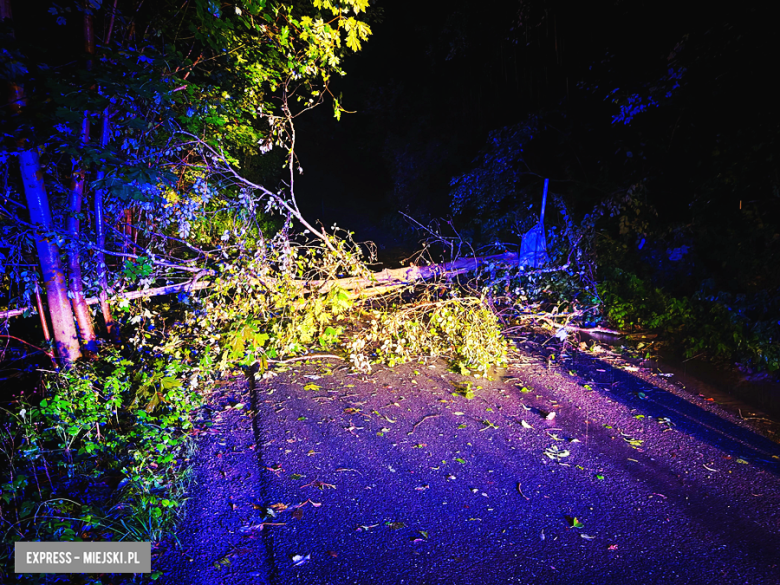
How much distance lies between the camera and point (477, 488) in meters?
3.01

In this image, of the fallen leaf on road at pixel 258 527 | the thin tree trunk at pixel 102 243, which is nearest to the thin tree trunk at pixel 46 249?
the thin tree trunk at pixel 102 243

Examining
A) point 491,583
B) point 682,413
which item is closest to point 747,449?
point 682,413

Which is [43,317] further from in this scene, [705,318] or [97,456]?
[705,318]

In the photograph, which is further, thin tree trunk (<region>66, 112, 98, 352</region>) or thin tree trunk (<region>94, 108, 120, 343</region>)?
thin tree trunk (<region>94, 108, 120, 343</region>)

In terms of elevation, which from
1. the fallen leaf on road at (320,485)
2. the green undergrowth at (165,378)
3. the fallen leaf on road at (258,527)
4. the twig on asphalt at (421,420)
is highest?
the green undergrowth at (165,378)

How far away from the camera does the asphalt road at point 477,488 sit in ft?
7.70

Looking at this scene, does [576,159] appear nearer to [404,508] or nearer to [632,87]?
[632,87]

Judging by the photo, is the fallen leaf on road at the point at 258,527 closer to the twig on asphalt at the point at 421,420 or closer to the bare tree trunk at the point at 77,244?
the twig on asphalt at the point at 421,420

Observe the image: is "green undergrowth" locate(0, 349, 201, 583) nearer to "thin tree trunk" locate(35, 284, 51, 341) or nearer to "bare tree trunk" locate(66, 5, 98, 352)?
"bare tree trunk" locate(66, 5, 98, 352)

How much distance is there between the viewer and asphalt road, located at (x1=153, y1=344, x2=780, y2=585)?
235 cm
